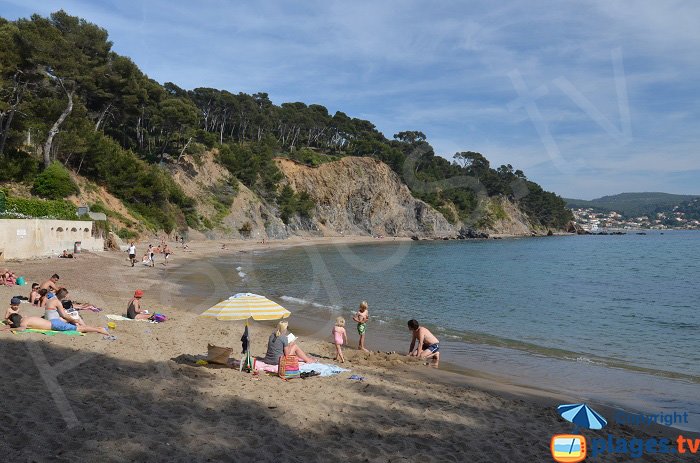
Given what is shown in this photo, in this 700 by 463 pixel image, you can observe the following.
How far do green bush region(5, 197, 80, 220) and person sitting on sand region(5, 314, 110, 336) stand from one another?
1768cm

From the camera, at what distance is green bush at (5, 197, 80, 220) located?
25375 mm

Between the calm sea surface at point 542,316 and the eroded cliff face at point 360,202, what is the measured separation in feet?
165

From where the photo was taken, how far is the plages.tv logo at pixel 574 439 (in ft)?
20.9

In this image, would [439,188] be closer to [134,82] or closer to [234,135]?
[234,135]

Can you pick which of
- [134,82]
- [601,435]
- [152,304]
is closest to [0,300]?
[152,304]

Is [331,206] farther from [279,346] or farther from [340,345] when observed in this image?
[279,346]

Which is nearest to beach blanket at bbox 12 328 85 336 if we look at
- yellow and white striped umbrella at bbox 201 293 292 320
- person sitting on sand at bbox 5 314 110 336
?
person sitting on sand at bbox 5 314 110 336

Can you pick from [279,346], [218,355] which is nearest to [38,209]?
[218,355]

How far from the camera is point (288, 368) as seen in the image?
366 inches

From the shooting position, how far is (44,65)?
113 ft

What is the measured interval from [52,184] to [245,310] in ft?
98.0

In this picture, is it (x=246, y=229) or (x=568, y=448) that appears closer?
(x=568, y=448)

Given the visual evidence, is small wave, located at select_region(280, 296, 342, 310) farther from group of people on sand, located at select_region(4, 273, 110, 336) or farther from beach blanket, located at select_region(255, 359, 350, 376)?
group of people on sand, located at select_region(4, 273, 110, 336)

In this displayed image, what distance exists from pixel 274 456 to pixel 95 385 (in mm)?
3404
